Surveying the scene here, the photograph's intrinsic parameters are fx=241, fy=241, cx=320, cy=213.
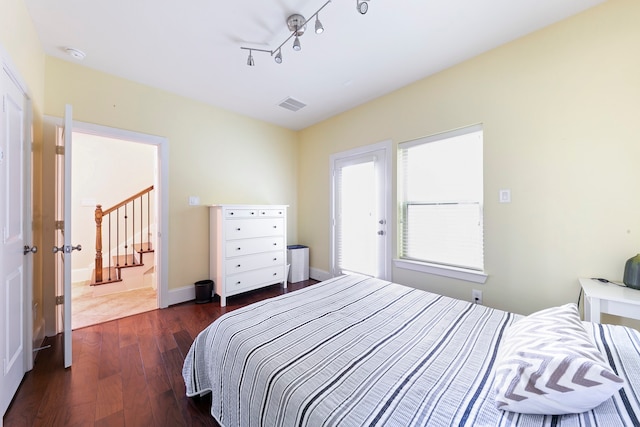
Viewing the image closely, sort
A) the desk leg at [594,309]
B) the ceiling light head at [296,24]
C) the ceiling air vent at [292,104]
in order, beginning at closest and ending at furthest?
the desk leg at [594,309] → the ceiling light head at [296,24] → the ceiling air vent at [292,104]

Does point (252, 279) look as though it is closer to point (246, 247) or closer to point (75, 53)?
point (246, 247)

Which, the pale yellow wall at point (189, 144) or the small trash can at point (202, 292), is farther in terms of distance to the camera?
the small trash can at point (202, 292)

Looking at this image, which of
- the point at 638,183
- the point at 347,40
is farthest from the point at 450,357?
the point at 347,40

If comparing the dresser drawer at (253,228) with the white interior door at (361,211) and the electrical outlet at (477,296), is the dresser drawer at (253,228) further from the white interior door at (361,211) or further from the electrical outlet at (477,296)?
the electrical outlet at (477,296)

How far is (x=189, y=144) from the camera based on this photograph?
10.1ft

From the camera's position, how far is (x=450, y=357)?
1033 millimetres

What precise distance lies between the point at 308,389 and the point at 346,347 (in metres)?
0.30

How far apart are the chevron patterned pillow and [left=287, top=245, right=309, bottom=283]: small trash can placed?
10.2 feet

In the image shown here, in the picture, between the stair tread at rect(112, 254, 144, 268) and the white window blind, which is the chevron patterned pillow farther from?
the stair tread at rect(112, 254, 144, 268)

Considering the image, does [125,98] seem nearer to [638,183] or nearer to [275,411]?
[275,411]

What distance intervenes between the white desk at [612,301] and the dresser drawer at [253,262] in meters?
2.98

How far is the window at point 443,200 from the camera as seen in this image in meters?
2.33

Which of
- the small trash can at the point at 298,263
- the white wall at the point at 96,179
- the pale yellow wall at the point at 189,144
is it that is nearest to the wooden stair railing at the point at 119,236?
the white wall at the point at 96,179

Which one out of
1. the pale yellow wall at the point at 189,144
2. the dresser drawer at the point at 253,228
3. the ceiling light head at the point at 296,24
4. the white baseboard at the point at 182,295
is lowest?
the white baseboard at the point at 182,295
